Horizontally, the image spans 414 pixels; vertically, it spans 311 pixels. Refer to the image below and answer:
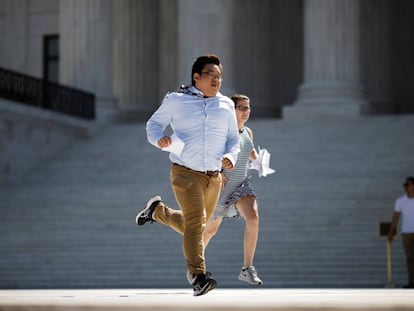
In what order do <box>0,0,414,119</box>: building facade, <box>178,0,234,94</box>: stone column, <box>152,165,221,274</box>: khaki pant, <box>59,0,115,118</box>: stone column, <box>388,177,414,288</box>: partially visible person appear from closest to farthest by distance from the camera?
<box>152,165,221,274</box>: khaki pant < <box>388,177,414,288</box>: partially visible person < <box>0,0,414,119</box>: building facade < <box>178,0,234,94</box>: stone column < <box>59,0,115,118</box>: stone column

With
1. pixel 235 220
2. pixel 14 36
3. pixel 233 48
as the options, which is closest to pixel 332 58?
pixel 233 48

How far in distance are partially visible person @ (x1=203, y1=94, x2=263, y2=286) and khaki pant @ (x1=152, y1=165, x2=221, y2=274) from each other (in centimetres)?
160

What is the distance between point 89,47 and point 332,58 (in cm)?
754

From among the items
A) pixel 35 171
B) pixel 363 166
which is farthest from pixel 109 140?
pixel 363 166

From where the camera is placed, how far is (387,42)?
132ft

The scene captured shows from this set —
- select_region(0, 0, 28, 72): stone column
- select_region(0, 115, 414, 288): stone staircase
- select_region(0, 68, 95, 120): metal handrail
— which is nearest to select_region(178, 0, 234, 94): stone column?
select_region(0, 68, 95, 120): metal handrail

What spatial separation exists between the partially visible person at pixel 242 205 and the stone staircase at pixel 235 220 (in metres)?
9.09

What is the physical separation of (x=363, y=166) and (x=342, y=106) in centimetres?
625

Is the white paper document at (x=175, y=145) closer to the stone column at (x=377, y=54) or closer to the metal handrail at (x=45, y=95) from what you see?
the metal handrail at (x=45, y=95)

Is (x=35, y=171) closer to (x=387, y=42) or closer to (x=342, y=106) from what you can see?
(x=342, y=106)

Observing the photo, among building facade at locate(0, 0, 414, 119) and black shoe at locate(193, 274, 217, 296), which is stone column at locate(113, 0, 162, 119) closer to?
building facade at locate(0, 0, 414, 119)

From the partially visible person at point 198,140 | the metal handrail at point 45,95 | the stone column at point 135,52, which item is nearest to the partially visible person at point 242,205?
the partially visible person at point 198,140

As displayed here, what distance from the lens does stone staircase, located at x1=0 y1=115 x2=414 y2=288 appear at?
22.4 meters

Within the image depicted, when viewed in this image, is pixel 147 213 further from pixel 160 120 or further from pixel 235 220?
pixel 235 220
